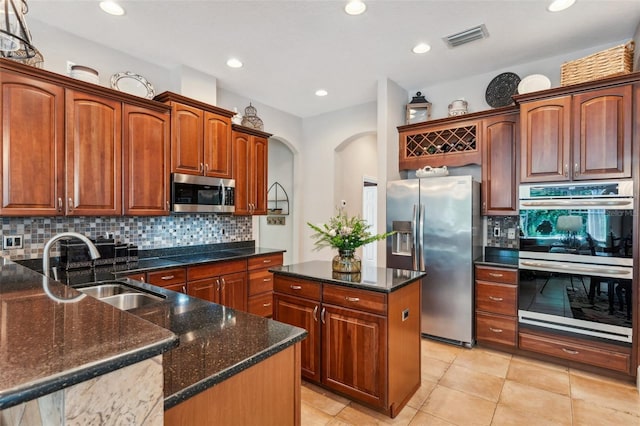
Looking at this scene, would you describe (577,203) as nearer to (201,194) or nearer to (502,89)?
(502,89)

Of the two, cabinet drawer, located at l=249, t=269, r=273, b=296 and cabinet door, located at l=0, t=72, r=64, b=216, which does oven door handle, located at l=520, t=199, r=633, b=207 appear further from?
cabinet door, located at l=0, t=72, r=64, b=216

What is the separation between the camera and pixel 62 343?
648 mm

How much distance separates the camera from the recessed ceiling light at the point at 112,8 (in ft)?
8.11

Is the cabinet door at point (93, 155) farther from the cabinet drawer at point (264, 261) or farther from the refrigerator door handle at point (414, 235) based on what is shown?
the refrigerator door handle at point (414, 235)

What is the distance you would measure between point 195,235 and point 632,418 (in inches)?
163

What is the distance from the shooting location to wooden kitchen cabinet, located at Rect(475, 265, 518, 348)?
3.15 metres

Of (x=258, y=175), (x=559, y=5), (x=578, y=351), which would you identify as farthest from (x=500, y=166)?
(x=258, y=175)

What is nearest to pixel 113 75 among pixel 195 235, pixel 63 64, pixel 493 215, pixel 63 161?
pixel 63 64

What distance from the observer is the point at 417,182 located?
3637 mm

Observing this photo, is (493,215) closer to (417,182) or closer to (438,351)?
(417,182)

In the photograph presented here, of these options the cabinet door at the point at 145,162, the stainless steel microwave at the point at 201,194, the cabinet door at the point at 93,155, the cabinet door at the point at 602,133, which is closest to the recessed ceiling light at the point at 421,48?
the cabinet door at the point at 602,133

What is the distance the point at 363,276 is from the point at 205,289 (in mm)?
1724

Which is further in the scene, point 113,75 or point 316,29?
point 113,75

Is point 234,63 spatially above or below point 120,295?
above
